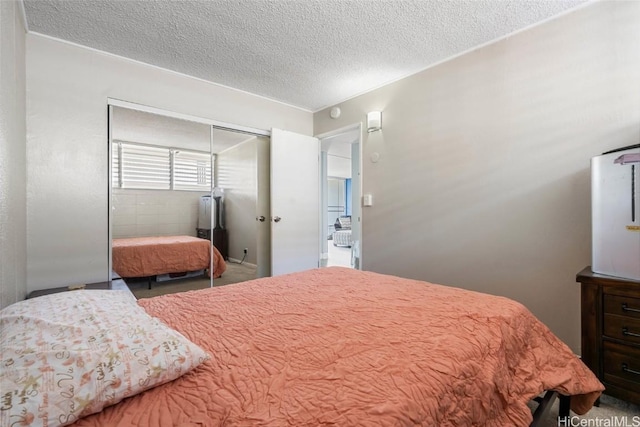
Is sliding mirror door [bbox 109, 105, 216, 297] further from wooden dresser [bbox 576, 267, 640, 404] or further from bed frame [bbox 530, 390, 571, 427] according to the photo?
wooden dresser [bbox 576, 267, 640, 404]

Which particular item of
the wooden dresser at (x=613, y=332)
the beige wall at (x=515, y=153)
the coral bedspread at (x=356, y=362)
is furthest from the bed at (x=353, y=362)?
the beige wall at (x=515, y=153)

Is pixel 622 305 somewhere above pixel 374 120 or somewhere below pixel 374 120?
below

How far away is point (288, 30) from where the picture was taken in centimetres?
227

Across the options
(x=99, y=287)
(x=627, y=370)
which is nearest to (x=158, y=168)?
(x=99, y=287)

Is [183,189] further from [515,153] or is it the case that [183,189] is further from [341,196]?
[341,196]

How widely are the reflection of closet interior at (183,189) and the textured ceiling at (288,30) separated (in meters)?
0.61

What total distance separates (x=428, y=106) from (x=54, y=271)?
3.70 m

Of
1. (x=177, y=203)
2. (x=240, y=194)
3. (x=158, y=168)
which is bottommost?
(x=177, y=203)

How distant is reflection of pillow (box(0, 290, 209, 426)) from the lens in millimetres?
584

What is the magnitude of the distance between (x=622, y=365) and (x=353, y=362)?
174 cm

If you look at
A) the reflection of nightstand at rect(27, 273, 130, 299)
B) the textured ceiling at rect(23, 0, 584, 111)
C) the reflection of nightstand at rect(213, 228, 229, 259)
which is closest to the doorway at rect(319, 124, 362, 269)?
the textured ceiling at rect(23, 0, 584, 111)

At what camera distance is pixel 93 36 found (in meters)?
2.35

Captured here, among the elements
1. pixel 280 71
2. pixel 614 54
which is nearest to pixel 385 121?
pixel 280 71

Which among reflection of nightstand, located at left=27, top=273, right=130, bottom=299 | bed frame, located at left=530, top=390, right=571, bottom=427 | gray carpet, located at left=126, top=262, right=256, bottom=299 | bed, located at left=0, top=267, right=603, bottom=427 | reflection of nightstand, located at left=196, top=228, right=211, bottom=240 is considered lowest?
bed frame, located at left=530, top=390, right=571, bottom=427
